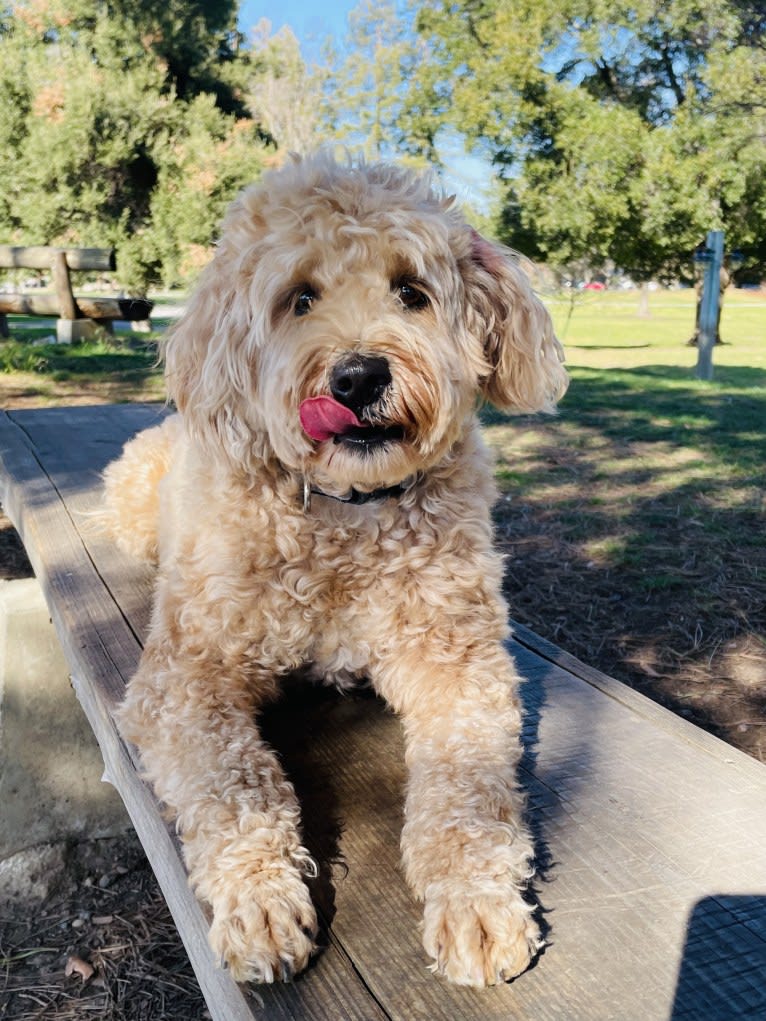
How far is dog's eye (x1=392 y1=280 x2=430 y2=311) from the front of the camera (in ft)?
7.57

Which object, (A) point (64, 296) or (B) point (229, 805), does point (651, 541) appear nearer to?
(B) point (229, 805)

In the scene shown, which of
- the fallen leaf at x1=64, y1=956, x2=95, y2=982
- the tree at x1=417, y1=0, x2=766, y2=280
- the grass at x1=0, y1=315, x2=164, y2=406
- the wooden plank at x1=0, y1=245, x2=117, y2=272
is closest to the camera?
the fallen leaf at x1=64, y1=956, x2=95, y2=982

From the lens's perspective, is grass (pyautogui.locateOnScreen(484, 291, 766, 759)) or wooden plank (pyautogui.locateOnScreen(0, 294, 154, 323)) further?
wooden plank (pyautogui.locateOnScreen(0, 294, 154, 323))

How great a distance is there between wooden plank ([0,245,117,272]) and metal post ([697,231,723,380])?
9677 mm

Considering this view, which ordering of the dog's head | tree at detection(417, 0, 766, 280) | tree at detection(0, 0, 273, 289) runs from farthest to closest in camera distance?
tree at detection(417, 0, 766, 280)
tree at detection(0, 0, 273, 289)
the dog's head

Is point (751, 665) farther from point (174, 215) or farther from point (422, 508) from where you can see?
point (174, 215)

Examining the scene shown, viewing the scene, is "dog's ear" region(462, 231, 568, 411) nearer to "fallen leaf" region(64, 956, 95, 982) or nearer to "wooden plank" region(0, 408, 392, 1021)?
"wooden plank" region(0, 408, 392, 1021)

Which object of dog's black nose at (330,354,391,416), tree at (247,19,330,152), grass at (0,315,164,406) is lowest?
grass at (0,315,164,406)

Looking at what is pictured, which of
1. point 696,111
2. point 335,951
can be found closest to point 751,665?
point 335,951

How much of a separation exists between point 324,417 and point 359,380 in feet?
0.41

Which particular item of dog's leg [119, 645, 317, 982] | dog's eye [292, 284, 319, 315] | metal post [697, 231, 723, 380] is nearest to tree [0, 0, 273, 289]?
metal post [697, 231, 723, 380]

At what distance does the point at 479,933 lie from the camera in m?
1.42

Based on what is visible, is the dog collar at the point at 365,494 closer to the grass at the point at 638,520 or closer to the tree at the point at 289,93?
the grass at the point at 638,520

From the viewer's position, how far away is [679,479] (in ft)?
22.4
